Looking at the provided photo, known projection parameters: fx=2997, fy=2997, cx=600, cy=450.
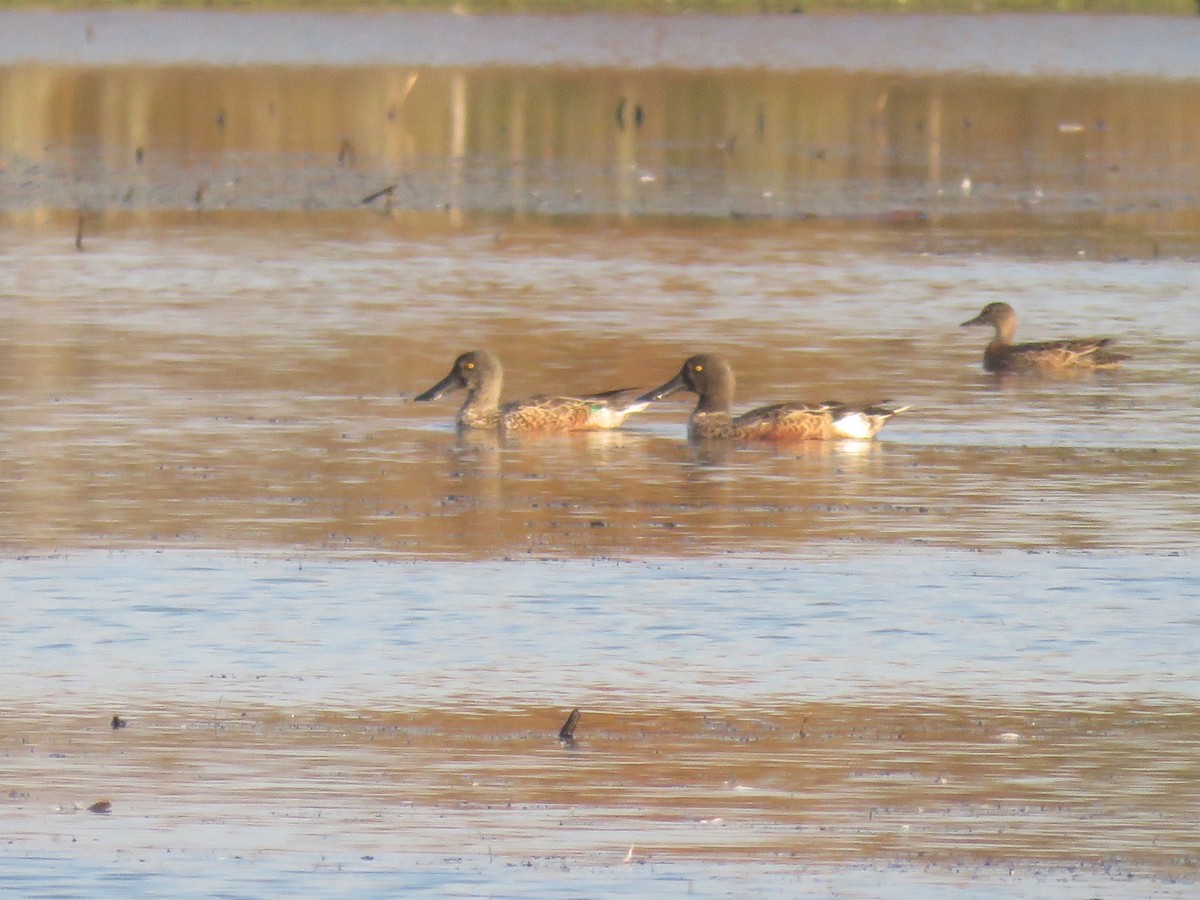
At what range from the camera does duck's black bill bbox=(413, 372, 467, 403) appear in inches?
707

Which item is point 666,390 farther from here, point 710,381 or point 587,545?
point 587,545

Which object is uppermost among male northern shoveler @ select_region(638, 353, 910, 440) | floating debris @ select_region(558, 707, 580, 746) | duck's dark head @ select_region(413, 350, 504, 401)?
duck's dark head @ select_region(413, 350, 504, 401)

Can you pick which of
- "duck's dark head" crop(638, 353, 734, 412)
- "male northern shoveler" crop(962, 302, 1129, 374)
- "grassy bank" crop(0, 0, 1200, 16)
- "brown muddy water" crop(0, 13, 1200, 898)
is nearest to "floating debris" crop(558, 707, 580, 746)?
"brown muddy water" crop(0, 13, 1200, 898)

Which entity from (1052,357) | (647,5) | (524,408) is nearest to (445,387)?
(524,408)

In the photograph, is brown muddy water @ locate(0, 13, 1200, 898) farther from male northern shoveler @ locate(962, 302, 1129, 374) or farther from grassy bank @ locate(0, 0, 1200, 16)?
grassy bank @ locate(0, 0, 1200, 16)

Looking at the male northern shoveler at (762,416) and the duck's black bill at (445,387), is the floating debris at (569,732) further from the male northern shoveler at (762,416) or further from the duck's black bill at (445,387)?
the duck's black bill at (445,387)

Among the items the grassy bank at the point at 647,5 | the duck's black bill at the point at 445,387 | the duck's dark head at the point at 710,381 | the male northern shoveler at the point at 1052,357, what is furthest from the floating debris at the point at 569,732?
the grassy bank at the point at 647,5

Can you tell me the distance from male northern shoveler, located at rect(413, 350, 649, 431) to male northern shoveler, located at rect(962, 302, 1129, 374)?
363cm

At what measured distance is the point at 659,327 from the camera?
73.9ft

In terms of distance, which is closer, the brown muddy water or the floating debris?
the brown muddy water

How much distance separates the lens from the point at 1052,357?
66.5 ft

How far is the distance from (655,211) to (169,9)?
4860 cm

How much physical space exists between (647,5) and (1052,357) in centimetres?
5904

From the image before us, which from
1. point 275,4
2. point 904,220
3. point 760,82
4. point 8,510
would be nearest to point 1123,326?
point 904,220
